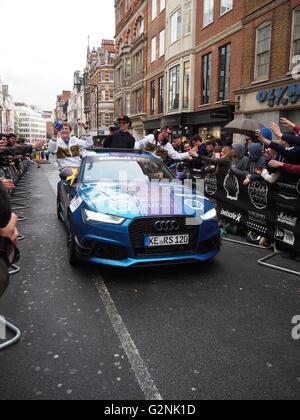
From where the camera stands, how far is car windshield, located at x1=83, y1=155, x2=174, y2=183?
5.66m

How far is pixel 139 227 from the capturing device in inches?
169

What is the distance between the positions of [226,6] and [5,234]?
20.6m

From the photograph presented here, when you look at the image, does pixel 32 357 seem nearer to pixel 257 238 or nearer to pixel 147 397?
pixel 147 397

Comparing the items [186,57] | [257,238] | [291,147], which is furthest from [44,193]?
[186,57]

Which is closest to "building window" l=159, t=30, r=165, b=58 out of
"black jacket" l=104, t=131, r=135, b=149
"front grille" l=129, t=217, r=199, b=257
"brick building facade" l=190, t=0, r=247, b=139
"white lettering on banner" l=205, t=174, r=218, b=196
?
"brick building facade" l=190, t=0, r=247, b=139

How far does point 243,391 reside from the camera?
2.46m

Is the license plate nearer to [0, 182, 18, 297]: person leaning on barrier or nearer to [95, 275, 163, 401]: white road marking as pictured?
[95, 275, 163, 401]: white road marking

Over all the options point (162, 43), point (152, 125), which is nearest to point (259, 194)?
point (152, 125)

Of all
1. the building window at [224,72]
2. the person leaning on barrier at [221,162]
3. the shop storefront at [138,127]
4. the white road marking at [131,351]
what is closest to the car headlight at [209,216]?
the white road marking at [131,351]

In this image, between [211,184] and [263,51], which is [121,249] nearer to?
[211,184]

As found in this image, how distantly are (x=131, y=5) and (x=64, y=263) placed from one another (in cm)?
4134

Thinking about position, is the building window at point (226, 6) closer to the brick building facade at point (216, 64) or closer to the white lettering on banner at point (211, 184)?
the brick building facade at point (216, 64)

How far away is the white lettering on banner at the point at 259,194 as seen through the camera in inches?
232

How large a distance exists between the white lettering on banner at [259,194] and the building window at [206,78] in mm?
15969
